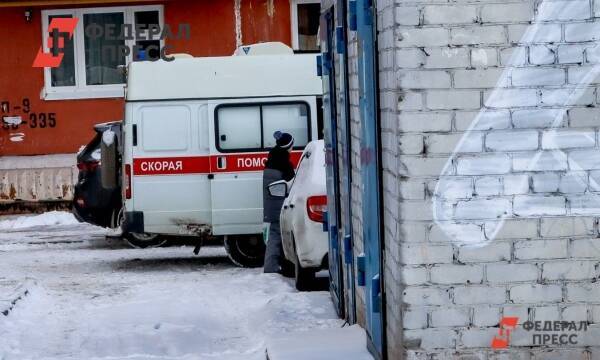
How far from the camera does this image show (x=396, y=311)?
6875 millimetres

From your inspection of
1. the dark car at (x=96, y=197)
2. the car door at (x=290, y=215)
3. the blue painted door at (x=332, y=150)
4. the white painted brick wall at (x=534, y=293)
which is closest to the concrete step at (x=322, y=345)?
the blue painted door at (x=332, y=150)

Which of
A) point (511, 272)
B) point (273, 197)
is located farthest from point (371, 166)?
point (273, 197)

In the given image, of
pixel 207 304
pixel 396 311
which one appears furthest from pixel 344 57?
pixel 207 304

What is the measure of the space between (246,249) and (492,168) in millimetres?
9893

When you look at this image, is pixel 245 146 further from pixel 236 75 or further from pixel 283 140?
pixel 283 140

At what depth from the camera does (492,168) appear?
6.54m

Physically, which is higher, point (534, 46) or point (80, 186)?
point (534, 46)

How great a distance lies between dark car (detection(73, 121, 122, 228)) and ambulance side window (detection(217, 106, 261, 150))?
7.21 ft

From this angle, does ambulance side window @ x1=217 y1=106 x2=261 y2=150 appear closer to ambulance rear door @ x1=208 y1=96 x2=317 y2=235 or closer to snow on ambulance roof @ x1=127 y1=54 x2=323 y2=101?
ambulance rear door @ x1=208 y1=96 x2=317 y2=235

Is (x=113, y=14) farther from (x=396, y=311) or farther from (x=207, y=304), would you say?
(x=396, y=311)

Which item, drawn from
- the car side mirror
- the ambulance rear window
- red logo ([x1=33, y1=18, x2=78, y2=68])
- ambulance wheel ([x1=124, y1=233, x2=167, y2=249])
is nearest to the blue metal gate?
the car side mirror

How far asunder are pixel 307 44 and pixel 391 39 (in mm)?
18824

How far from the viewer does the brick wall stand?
649 cm

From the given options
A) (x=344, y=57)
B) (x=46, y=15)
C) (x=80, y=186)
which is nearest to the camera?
(x=344, y=57)
